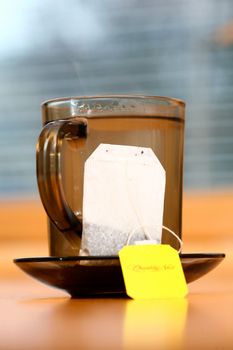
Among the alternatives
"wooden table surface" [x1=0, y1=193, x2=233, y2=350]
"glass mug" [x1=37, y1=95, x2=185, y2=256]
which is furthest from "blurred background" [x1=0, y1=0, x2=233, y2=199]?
"glass mug" [x1=37, y1=95, x2=185, y2=256]

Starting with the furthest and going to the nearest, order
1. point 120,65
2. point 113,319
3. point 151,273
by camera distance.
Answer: point 120,65 → point 151,273 → point 113,319

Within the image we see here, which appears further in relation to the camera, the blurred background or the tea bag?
Result: the blurred background

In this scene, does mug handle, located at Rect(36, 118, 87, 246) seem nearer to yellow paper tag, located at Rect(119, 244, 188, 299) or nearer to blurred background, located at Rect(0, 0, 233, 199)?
yellow paper tag, located at Rect(119, 244, 188, 299)

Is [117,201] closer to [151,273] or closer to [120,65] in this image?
[151,273]

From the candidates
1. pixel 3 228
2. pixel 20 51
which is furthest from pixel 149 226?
pixel 20 51

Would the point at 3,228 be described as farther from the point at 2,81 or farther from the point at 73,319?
the point at 73,319

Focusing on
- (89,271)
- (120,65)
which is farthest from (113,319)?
(120,65)
